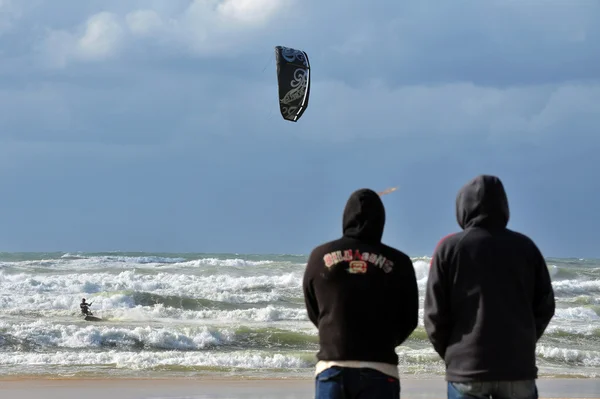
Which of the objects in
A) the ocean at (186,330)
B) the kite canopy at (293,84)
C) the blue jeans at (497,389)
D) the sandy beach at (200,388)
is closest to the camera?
the blue jeans at (497,389)

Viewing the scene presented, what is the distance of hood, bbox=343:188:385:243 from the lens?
10.3 feet

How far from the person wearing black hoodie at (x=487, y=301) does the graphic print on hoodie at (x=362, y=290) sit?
0.43ft

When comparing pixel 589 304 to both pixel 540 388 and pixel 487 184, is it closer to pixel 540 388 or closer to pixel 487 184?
Answer: pixel 540 388

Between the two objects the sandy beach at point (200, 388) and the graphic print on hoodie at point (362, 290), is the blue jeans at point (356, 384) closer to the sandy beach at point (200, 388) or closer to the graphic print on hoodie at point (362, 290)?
the graphic print on hoodie at point (362, 290)

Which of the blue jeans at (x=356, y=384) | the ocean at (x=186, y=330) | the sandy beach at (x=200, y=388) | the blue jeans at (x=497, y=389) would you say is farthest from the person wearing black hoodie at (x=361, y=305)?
the ocean at (x=186, y=330)

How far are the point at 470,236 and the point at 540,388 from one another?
6767 mm

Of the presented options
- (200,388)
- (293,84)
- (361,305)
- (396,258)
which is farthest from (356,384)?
(293,84)

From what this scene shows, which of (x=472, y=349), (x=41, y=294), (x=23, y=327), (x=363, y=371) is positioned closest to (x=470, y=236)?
(x=472, y=349)

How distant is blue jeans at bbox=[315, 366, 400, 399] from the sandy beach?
17.3 ft

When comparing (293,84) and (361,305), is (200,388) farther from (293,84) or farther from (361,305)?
(361,305)

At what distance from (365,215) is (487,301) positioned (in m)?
0.52

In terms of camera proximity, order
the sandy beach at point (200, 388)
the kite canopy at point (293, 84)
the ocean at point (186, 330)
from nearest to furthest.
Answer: the sandy beach at point (200, 388) < the kite canopy at point (293, 84) < the ocean at point (186, 330)

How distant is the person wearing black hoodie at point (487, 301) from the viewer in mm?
3066

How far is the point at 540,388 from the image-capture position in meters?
9.34
